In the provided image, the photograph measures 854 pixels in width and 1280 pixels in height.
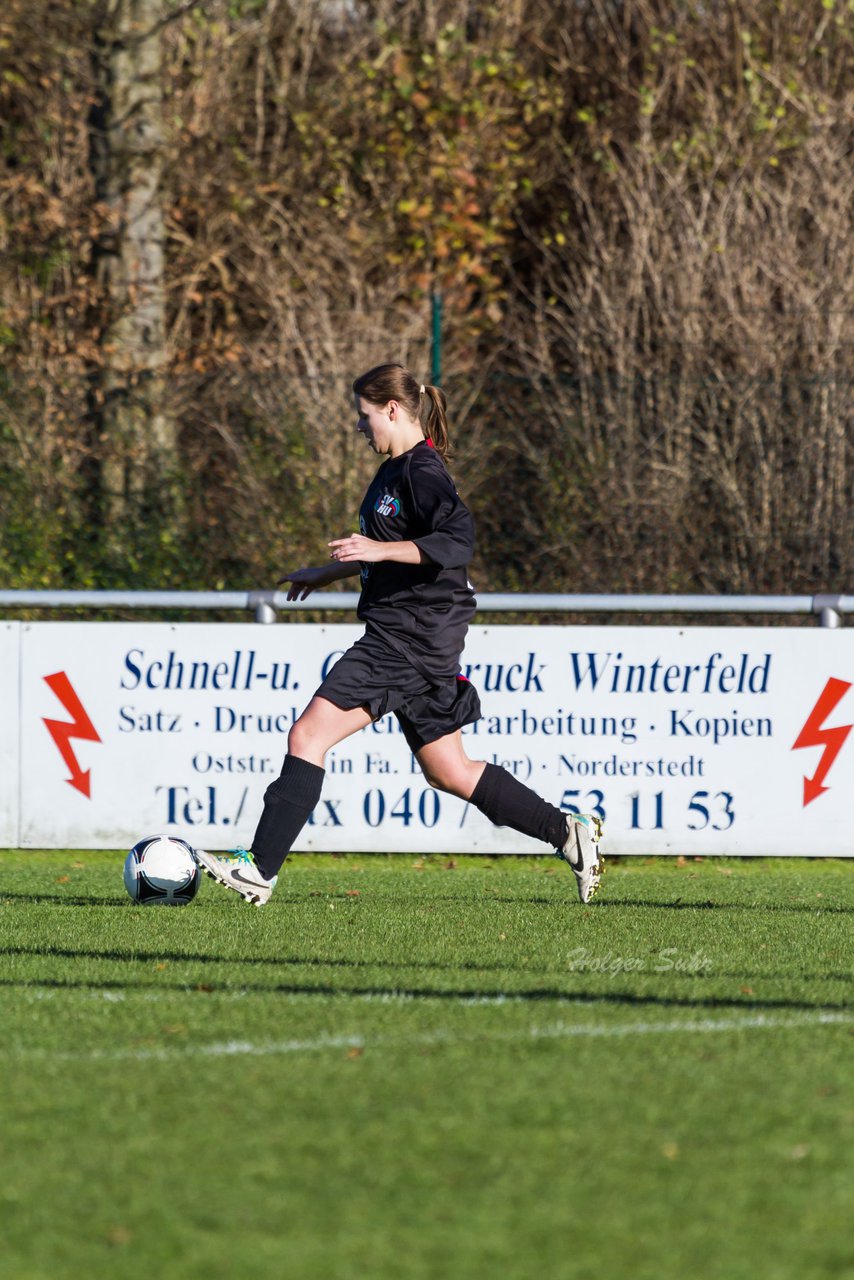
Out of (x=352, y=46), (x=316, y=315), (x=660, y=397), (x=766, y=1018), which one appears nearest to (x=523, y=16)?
(x=352, y=46)

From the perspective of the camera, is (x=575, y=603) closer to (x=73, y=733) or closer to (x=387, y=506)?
(x=73, y=733)

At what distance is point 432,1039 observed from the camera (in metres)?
4.62

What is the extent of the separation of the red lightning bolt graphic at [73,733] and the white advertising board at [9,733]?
0.19 metres

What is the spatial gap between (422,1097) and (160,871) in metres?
3.45

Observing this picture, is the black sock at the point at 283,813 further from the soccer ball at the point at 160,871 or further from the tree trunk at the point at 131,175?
the tree trunk at the point at 131,175

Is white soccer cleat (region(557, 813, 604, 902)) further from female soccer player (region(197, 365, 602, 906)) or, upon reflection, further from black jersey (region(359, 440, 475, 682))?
black jersey (region(359, 440, 475, 682))

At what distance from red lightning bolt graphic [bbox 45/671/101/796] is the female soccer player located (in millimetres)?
2886

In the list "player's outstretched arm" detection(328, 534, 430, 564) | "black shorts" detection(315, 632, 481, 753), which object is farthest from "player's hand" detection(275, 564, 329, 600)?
"player's outstretched arm" detection(328, 534, 430, 564)

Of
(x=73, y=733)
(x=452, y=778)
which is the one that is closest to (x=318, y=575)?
(x=452, y=778)

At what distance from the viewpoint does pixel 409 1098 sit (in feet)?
13.0

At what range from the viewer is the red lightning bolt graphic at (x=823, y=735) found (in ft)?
30.6

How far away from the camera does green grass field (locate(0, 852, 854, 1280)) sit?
303 centimetres

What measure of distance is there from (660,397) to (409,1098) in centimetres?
948

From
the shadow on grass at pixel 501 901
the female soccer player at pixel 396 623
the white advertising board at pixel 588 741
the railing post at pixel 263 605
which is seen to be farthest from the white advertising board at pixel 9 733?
the female soccer player at pixel 396 623
